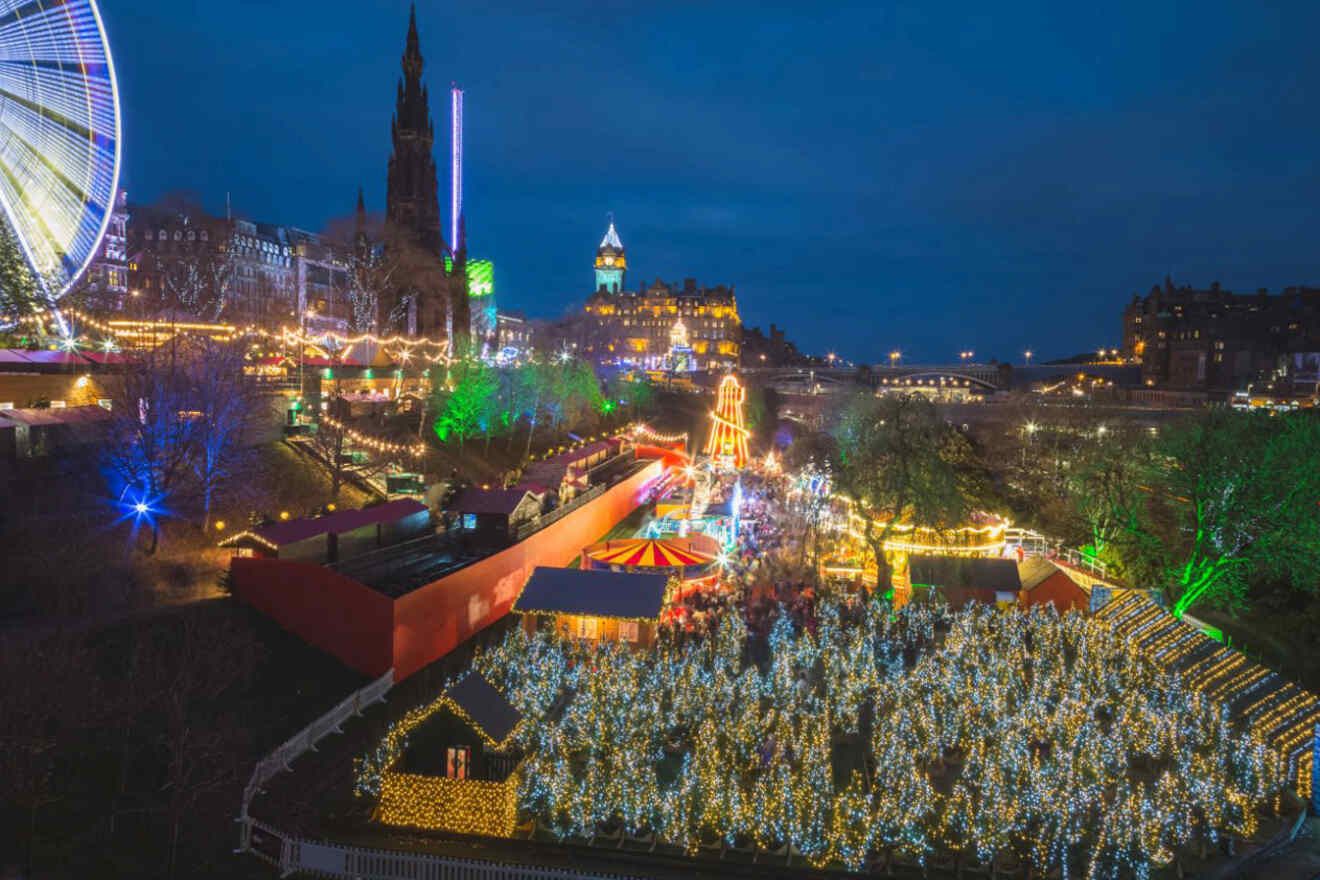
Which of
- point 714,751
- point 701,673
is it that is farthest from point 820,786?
point 701,673

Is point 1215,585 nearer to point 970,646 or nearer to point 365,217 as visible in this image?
point 970,646

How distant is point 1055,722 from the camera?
45.6 ft

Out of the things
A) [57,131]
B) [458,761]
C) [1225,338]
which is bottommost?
[458,761]

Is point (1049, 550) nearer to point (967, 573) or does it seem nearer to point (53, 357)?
point (967, 573)

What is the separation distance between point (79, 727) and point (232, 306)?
52478 mm

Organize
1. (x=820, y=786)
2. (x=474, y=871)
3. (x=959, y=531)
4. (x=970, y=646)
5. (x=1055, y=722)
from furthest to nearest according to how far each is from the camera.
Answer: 1. (x=959, y=531)
2. (x=970, y=646)
3. (x=1055, y=722)
4. (x=820, y=786)
5. (x=474, y=871)

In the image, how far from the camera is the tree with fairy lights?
3572cm

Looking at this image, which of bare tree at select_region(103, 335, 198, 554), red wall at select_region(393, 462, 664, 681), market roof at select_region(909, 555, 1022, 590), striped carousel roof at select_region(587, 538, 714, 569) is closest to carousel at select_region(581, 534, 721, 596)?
striped carousel roof at select_region(587, 538, 714, 569)

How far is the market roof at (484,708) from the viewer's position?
11070 mm

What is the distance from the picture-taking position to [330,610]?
16281 millimetres

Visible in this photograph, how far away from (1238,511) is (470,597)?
20588 millimetres

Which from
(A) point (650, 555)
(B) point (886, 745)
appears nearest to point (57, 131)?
(A) point (650, 555)

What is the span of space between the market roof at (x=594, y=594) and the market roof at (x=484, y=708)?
6549 millimetres

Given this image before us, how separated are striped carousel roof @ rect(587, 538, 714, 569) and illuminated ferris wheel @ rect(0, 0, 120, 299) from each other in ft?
57.8
